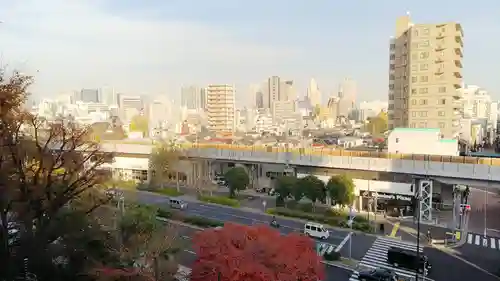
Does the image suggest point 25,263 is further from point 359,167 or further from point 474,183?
point 474,183

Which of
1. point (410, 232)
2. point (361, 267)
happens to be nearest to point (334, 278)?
point (361, 267)

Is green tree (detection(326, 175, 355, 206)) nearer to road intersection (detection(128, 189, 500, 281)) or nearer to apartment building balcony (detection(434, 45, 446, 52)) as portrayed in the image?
road intersection (detection(128, 189, 500, 281))

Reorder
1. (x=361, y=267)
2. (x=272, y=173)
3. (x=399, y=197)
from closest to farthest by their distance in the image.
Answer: (x=361, y=267)
(x=399, y=197)
(x=272, y=173)

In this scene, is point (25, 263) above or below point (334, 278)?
above

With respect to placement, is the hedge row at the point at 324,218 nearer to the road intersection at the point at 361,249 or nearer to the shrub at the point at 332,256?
the road intersection at the point at 361,249

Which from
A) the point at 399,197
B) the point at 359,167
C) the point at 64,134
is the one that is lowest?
the point at 399,197

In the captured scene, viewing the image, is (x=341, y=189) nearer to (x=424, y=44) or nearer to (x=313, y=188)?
(x=313, y=188)

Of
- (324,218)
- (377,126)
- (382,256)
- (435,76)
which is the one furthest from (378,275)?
(377,126)
